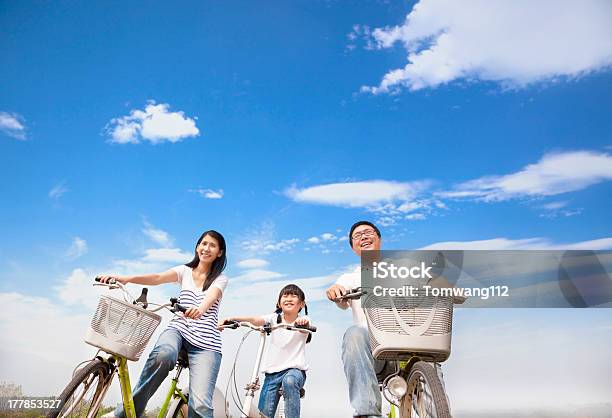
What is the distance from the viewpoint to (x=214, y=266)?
4.17 meters

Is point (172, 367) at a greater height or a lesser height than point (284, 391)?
greater

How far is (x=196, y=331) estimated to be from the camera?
12.4 feet

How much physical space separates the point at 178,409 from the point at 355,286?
4.90 ft

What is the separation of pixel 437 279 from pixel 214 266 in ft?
5.98

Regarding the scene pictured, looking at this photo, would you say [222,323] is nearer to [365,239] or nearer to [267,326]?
[267,326]

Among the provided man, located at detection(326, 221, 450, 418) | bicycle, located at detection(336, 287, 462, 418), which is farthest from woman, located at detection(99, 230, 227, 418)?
bicycle, located at detection(336, 287, 462, 418)

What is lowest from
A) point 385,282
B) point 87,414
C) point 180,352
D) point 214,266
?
point 87,414

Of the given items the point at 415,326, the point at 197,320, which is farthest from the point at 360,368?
the point at 197,320

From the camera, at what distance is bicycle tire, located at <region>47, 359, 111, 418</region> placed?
2932 millimetres

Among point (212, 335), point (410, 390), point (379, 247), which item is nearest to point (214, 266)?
point (212, 335)

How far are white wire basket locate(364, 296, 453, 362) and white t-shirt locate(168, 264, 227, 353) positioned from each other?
1359 mm

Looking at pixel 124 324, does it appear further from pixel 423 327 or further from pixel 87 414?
pixel 423 327

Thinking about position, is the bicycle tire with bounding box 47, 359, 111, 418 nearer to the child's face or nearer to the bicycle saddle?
the bicycle saddle

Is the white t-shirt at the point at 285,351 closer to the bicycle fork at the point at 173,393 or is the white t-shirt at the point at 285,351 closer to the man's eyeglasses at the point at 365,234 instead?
the bicycle fork at the point at 173,393
